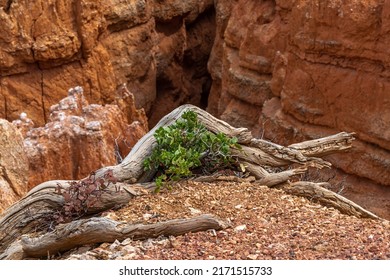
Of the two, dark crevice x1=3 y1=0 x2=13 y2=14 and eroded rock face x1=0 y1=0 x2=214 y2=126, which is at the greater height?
dark crevice x1=3 y1=0 x2=13 y2=14

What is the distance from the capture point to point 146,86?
1900 cm

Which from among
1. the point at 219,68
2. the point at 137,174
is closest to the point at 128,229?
the point at 137,174

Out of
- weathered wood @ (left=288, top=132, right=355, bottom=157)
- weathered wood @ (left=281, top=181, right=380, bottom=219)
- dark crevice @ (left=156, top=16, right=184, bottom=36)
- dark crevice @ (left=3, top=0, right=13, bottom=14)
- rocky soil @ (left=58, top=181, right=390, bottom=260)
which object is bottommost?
dark crevice @ (left=156, top=16, right=184, bottom=36)

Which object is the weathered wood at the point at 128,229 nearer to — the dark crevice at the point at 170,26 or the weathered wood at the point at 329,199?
the weathered wood at the point at 329,199

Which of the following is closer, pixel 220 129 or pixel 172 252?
pixel 172 252

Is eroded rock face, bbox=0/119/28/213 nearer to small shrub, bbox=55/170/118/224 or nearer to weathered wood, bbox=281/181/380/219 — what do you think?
small shrub, bbox=55/170/118/224

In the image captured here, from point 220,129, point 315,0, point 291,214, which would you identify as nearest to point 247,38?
point 315,0

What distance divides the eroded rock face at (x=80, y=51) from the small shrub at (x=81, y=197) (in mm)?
10021

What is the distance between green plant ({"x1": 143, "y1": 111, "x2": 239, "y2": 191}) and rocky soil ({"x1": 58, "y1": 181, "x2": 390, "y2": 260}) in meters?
0.19

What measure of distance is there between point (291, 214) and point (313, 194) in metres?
0.68

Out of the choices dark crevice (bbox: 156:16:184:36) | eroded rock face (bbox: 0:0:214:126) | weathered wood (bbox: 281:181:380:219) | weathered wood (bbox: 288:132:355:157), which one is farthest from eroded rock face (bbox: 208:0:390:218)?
dark crevice (bbox: 156:16:184:36)

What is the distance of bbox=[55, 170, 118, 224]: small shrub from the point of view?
200 inches

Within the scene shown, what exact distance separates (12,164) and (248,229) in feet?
17.0

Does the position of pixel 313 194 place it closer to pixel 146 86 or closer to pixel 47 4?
pixel 47 4
